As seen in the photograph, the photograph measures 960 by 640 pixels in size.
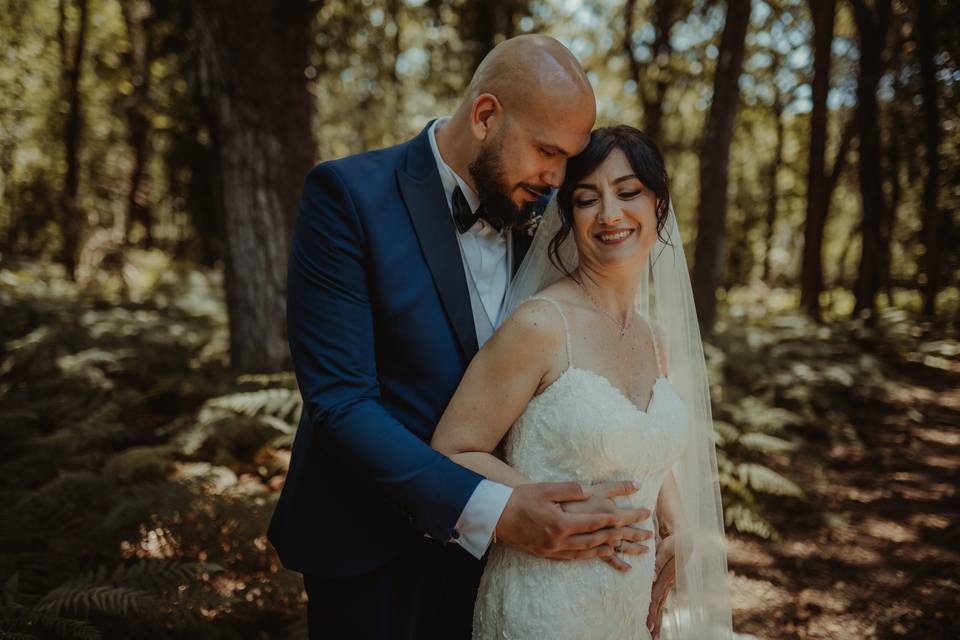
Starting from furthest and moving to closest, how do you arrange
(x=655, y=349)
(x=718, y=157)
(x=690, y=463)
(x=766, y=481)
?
(x=718, y=157)
(x=766, y=481)
(x=690, y=463)
(x=655, y=349)

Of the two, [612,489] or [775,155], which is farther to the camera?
[775,155]

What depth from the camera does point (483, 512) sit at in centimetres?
159

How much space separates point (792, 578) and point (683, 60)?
485 inches

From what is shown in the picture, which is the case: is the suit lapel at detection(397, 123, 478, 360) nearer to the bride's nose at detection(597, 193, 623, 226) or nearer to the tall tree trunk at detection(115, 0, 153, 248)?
the bride's nose at detection(597, 193, 623, 226)

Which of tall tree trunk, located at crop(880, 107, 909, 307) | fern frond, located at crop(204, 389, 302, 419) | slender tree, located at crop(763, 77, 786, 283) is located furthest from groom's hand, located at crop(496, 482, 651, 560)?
slender tree, located at crop(763, 77, 786, 283)

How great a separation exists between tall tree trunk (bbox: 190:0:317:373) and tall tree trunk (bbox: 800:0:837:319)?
9.08 meters

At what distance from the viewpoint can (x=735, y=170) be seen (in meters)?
20.6

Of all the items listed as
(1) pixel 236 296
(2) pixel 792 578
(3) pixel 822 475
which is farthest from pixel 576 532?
(3) pixel 822 475

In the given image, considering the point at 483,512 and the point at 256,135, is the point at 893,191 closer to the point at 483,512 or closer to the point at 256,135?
the point at 256,135

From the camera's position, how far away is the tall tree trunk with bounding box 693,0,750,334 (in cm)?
663

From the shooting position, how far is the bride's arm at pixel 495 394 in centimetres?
171

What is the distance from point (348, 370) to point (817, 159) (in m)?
11.5

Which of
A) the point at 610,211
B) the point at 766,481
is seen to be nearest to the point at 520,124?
the point at 610,211

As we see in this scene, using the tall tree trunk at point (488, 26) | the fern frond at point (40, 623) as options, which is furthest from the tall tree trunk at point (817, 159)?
the fern frond at point (40, 623)
